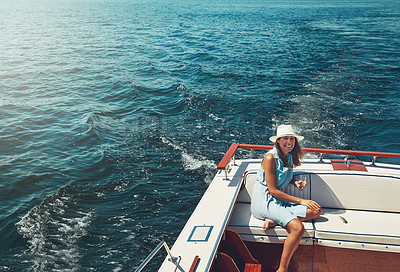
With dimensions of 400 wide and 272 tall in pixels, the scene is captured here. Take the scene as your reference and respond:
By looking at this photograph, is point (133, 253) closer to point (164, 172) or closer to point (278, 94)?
point (164, 172)

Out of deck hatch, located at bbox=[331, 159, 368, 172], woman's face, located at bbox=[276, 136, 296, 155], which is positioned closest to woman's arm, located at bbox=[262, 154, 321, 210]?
woman's face, located at bbox=[276, 136, 296, 155]

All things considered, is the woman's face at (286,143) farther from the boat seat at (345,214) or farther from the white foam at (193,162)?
the white foam at (193,162)

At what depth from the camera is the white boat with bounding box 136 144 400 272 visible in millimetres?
4012

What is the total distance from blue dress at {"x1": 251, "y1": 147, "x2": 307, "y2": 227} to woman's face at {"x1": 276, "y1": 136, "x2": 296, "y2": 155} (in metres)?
0.11

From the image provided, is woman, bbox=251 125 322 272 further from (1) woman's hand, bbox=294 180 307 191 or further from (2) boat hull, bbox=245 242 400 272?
(2) boat hull, bbox=245 242 400 272

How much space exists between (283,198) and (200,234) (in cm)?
121

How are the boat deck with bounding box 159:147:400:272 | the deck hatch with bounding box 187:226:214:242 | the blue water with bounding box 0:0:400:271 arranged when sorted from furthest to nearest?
the blue water with bounding box 0:0:400:271 < the boat deck with bounding box 159:147:400:272 < the deck hatch with bounding box 187:226:214:242

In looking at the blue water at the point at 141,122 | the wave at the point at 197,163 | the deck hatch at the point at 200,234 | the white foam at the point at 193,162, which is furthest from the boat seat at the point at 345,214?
the white foam at the point at 193,162

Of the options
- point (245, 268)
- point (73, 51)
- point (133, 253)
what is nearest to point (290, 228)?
point (245, 268)

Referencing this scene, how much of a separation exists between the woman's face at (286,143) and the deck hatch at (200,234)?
138 centimetres

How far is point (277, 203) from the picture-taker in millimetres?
4605

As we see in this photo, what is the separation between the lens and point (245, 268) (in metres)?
4.50

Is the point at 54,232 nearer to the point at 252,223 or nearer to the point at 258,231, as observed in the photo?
the point at 252,223

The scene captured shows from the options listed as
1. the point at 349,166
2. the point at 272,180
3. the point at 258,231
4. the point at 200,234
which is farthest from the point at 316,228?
the point at 200,234
